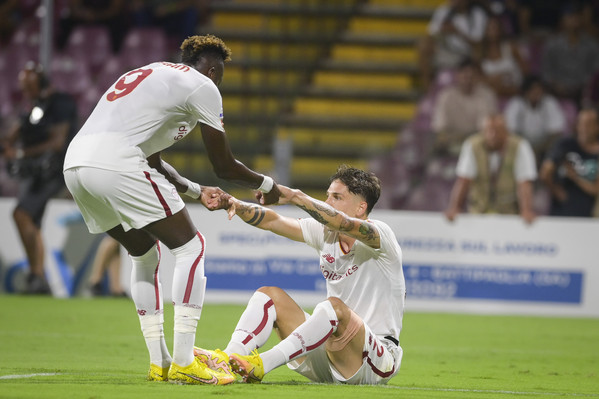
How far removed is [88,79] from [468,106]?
6986 mm

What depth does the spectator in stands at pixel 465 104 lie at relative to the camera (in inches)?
565

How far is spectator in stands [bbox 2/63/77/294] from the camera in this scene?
41.5 ft

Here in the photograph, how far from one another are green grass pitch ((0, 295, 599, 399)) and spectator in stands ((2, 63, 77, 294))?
0.76 meters

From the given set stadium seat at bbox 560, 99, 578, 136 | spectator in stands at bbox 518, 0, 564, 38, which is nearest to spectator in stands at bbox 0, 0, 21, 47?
spectator in stands at bbox 518, 0, 564, 38

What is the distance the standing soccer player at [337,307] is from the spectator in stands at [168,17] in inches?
489

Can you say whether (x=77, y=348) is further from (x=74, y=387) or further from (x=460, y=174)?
(x=460, y=174)

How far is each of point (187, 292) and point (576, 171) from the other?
29.0 ft

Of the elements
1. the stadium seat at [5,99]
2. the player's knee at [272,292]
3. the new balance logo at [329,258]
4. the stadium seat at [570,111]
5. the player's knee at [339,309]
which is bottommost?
the stadium seat at [5,99]

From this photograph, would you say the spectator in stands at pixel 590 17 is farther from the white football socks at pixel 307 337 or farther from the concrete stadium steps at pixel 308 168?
the white football socks at pixel 307 337

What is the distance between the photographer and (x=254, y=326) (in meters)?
5.78

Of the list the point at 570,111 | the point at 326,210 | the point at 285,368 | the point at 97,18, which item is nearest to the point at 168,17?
the point at 97,18

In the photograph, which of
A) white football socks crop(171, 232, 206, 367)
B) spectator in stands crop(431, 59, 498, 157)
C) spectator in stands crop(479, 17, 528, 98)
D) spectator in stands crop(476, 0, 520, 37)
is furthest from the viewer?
spectator in stands crop(476, 0, 520, 37)

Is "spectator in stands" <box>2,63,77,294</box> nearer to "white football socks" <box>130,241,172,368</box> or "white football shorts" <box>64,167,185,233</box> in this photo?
"white football socks" <box>130,241,172,368</box>

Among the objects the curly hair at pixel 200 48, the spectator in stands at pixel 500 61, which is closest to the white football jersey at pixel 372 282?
Result: the curly hair at pixel 200 48
